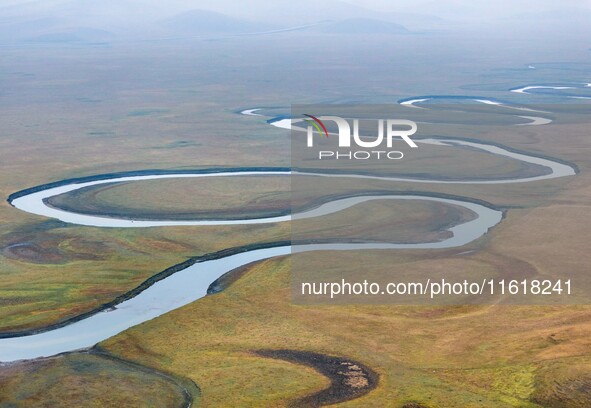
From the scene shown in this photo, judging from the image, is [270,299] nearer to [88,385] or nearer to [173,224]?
[88,385]

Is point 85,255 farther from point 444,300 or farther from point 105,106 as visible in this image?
point 105,106

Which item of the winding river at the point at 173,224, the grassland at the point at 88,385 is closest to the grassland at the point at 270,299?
the grassland at the point at 88,385

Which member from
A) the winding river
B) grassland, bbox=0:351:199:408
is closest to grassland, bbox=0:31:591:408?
grassland, bbox=0:351:199:408

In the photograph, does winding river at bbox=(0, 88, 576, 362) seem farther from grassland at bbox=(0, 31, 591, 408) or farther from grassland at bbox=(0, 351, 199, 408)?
grassland at bbox=(0, 351, 199, 408)

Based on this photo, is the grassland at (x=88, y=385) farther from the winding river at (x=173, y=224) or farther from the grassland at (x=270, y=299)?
the winding river at (x=173, y=224)

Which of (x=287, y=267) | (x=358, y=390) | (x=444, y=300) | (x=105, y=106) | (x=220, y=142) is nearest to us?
(x=358, y=390)

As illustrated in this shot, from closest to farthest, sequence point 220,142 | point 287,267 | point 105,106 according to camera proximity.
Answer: point 287,267
point 220,142
point 105,106

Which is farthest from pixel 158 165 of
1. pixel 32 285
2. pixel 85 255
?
pixel 32 285

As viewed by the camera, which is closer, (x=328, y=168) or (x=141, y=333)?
(x=141, y=333)

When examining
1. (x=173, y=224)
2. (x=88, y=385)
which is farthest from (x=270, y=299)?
(x=173, y=224)
